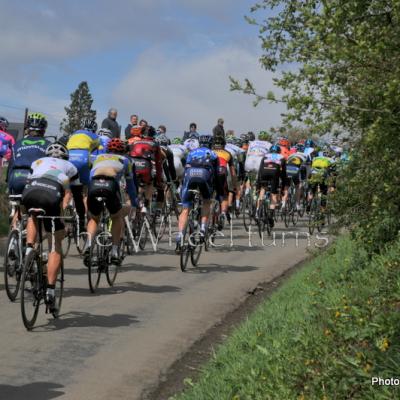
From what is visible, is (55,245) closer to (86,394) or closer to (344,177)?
(86,394)

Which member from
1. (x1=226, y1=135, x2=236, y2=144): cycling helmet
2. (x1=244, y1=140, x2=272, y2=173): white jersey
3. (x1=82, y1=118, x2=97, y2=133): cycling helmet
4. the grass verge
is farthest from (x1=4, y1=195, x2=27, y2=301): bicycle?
(x1=226, y1=135, x2=236, y2=144): cycling helmet

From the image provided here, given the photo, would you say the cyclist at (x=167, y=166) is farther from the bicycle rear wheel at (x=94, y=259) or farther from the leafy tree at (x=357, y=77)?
the leafy tree at (x=357, y=77)

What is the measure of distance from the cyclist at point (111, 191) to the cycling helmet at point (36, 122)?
880 mm

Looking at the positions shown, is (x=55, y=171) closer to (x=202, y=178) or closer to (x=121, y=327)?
(x=121, y=327)

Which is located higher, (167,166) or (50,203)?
(167,166)

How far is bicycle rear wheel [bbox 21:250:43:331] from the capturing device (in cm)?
822

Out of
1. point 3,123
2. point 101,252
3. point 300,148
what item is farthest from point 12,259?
point 300,148

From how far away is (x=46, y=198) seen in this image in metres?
8.62

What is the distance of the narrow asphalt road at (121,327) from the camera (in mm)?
6711

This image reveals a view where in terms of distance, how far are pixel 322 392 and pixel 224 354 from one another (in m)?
1.84

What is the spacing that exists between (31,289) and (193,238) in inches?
206

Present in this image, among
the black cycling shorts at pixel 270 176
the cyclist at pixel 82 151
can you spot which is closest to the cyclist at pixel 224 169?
the black cycling shorts at pixel 270 176

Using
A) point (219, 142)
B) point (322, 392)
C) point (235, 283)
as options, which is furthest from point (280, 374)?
point (219, 142)

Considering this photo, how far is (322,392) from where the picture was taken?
555cm
